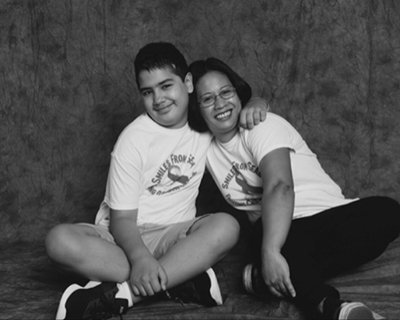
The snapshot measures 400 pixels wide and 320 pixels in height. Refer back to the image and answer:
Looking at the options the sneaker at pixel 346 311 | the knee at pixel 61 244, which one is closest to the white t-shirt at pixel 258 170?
the sneaker at pixel 346 311

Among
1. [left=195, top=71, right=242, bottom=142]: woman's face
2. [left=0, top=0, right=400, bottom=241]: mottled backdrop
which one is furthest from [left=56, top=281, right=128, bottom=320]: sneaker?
[left=0, top=0, right=400, bottom=241]: mottled backdrop

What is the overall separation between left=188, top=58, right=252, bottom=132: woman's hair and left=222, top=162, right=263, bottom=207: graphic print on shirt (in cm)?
19

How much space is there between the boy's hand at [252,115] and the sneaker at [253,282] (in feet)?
1.47

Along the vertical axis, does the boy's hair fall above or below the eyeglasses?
above

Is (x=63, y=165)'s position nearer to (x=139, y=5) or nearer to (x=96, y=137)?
(x=96, y=137)

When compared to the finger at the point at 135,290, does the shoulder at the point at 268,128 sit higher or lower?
higher

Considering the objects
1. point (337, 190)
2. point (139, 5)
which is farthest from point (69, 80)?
point (337, 190)

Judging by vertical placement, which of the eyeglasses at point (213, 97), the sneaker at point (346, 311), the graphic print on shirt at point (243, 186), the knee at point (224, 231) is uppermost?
the eyeglasses at point (213, 97)

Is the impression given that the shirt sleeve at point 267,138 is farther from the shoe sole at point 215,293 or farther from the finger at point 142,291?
the finger at point 142,291

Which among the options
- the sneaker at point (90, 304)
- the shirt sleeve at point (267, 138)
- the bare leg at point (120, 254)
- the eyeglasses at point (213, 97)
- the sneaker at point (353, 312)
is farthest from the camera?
the eyeglasses at point (213, 97)

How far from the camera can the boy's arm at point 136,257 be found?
5.17 feet

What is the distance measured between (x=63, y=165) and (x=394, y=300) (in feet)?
4.56

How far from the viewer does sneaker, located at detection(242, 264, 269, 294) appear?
167cm

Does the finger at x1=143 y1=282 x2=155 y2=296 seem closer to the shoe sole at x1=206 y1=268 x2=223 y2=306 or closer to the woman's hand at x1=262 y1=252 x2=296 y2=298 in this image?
the shoe sole at x1=206 y1=268 x2=223 y2=306
